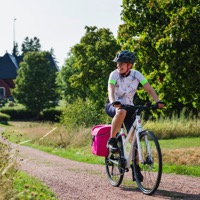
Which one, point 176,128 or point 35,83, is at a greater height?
point 35,83

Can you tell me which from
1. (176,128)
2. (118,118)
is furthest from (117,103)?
(176,128)

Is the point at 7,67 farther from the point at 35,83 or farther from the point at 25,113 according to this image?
the point at 25,113

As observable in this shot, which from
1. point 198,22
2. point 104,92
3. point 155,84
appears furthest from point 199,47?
point 104,92

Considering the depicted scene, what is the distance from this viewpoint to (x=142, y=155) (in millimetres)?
6285

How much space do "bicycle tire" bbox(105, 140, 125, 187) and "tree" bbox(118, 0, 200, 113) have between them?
19.6ft

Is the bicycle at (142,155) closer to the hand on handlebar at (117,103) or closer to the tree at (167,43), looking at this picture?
the hand on handlebar at (117,103)

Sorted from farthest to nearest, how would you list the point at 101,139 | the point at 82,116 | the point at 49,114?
the point at 49,114
the point at 82,116
the point at 101,139

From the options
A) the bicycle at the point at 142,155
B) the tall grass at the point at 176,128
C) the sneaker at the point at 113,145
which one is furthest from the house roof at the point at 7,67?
the bicycle at the point at 142,155

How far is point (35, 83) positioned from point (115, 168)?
51124 millimetres

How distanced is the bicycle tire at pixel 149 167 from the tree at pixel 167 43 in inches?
266

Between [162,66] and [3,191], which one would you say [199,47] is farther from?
[3,191]

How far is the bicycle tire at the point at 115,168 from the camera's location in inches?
270

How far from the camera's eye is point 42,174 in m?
8.70

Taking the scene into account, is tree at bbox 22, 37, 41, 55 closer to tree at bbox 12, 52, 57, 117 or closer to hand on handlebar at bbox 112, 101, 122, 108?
tree at bbox 12, 52, 57, 117
